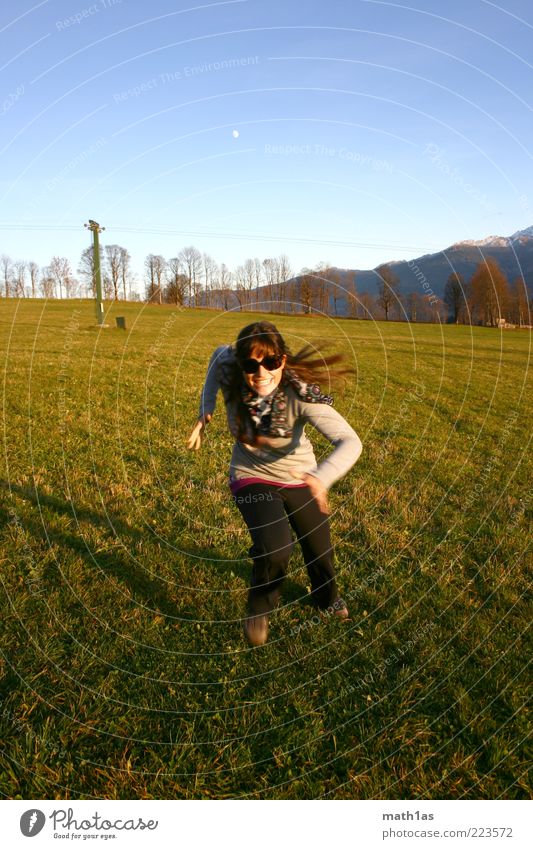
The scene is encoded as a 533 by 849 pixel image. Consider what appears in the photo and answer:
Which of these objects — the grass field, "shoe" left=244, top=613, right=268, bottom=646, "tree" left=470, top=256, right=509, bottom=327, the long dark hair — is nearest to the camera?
the grass field

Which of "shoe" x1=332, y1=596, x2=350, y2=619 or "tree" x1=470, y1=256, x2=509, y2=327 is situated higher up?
"tree" x1=470, y1=256, x2=509, y2=327

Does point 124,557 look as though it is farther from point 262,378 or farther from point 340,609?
point 262,378

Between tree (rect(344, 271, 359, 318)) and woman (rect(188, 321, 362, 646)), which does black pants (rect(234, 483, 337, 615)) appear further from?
tree (rect(344, 271, 359, 318))

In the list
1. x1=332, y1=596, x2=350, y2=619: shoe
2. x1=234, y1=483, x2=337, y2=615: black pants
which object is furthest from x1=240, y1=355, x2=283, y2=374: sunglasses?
x1=332, y1=596, x2=350, y2=619: shoe

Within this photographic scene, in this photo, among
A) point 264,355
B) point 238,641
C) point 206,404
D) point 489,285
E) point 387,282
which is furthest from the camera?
point 489,285

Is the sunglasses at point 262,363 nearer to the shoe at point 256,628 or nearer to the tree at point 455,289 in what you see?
the shoe at point 256,628

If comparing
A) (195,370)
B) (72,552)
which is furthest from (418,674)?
(195,370)

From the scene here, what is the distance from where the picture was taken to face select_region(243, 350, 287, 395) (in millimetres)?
4652

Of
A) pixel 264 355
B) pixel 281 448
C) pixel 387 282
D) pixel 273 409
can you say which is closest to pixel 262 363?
pixel 264 355

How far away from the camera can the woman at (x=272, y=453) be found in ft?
15.3

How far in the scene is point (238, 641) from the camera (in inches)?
195

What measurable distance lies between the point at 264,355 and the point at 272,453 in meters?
0.97

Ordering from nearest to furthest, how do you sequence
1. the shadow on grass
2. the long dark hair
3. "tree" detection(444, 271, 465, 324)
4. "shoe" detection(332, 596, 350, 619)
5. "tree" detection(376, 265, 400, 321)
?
the long dark hair, "shoe" detection(332, 596, 350, 619), the shadow on grass, "tree" detection(376, 265, 400, 321), "tree" detection(444, 271, 465, 324)
